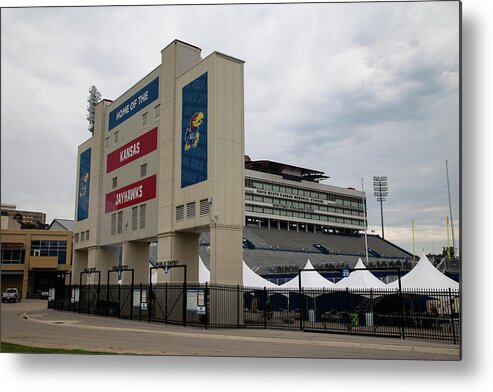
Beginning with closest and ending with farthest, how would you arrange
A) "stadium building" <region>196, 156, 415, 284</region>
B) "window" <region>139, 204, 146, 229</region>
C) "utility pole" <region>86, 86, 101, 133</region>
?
1. "utility pole" <region>86, 86, 101, 133</region>
2. "window" <region>139, 204, 146, 229</region>
3. "stadium building" <region>196, 156, 415, 284</region>

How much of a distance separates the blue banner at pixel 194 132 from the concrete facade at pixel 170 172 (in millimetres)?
80

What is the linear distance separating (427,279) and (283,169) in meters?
82.1

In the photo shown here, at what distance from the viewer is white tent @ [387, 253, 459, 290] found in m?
26.5

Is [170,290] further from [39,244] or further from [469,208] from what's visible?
[39,244]

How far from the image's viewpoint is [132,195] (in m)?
29.9

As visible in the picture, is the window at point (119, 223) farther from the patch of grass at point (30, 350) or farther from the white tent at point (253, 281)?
the patch of grass at point (30, 350)

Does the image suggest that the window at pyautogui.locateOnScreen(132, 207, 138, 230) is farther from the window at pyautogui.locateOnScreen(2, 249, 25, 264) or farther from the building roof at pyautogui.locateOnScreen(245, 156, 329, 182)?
the building roof at pyautogui.locateOnScreen(245, 156, 329, 182)

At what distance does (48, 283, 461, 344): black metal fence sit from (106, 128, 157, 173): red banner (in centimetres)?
715

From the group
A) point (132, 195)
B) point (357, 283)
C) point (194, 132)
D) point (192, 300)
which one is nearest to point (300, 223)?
point (357, 283)

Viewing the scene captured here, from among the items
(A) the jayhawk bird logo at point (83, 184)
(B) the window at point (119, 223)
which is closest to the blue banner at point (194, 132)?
(B) the window at point (119, 223)

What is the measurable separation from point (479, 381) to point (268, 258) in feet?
190

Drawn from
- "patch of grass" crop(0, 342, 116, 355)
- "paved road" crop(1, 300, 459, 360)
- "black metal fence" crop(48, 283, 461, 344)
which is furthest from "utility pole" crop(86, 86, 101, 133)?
"patch of grass" crop(0, 342, 116, 355)

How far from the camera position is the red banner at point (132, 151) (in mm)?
28109

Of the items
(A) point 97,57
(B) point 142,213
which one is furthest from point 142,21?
(B) point 142,213
